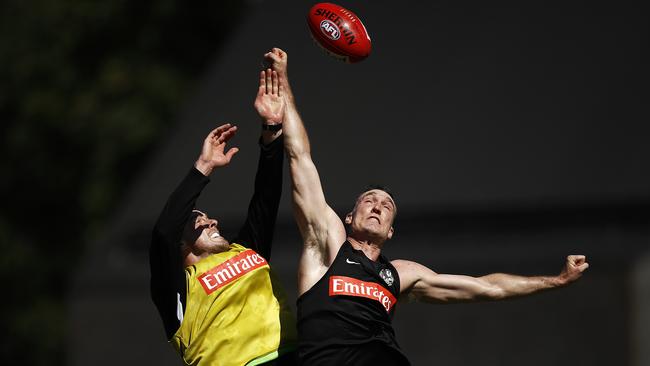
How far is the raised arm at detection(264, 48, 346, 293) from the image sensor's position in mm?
8133

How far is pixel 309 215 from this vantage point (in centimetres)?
814

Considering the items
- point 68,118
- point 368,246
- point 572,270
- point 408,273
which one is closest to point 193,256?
point 368,246

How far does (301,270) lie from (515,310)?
8.99m

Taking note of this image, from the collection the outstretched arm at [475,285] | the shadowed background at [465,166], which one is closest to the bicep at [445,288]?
the outstretched arm at [475,285]

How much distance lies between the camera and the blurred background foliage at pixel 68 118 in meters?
24.9

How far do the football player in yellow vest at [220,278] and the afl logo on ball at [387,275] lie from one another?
0.60m

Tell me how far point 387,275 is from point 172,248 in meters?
1.25

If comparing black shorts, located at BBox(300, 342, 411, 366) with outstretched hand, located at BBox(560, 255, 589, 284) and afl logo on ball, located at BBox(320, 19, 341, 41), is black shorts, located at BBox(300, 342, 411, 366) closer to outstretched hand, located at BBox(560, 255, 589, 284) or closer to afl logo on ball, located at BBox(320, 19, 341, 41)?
outstretched hand, located at BBox(560, 255, 589, 284)

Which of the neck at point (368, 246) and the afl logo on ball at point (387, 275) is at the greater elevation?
the neck at point (368, 246)

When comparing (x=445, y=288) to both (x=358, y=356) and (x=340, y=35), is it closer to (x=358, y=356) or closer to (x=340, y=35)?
(x=358, y=356)

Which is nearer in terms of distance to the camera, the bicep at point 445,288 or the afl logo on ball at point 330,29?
the afl logo on ball at point 330,29

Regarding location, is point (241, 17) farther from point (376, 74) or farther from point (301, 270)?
point (301, 270)

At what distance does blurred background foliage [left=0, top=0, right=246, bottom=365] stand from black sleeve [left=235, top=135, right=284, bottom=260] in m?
16.6

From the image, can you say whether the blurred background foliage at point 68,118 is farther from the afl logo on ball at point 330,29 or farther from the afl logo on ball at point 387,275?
the afl logo on ball at point 387,275
